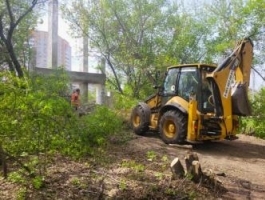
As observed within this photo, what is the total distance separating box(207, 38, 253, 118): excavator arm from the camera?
353 inches

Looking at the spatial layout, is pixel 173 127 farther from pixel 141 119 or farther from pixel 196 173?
pixel 196 173

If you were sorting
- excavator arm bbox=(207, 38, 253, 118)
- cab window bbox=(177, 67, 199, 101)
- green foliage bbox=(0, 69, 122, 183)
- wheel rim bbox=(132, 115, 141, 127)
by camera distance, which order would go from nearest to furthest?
green foliage bbox=(0, 69, 122, 183) → excavator arm bbox=(207, 38, 253, 118) → cab window bbox=(177, 67, 199, 101) → wheel rim bbox=(132, 115, 141, 127)

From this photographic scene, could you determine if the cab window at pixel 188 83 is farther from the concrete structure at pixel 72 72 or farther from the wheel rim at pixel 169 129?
the concrete structure at pixel 72 72

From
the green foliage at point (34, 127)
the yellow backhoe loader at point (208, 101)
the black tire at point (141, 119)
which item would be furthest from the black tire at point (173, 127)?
the green foliage at point (34, 127)

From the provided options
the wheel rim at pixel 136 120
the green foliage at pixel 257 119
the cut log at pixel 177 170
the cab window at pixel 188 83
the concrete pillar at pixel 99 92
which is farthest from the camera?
the concrete pillar at pixel 99 92

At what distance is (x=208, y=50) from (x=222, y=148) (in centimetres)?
930

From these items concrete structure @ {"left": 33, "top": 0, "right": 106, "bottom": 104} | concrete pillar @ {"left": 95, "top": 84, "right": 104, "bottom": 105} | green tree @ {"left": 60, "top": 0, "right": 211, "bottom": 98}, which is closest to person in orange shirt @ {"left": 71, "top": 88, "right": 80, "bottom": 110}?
concrete structure @ {"left": 33, "top": 0, "right": 106, "bottom": 104}

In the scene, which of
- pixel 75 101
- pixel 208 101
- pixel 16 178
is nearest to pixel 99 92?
pixel 75 101

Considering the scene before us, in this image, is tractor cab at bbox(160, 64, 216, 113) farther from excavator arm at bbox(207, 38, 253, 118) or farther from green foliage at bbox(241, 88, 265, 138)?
green foliage at bbox(241, 88, 265, 138)

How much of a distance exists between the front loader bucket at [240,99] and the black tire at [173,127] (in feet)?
4.05

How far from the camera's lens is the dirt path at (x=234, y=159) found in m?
6.10

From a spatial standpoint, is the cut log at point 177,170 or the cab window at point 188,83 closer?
the cut log at point 177,170

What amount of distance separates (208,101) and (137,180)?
4.24 m

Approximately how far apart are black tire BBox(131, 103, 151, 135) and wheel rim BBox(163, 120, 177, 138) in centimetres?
119
